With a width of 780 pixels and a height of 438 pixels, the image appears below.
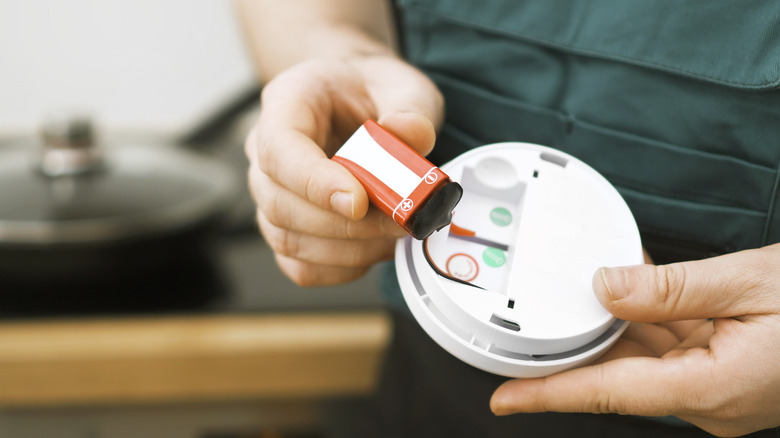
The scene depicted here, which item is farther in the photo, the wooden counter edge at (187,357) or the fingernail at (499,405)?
the wooden counter edge at (187,357)

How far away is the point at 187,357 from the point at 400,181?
0.54m

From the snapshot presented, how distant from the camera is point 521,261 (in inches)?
15.7

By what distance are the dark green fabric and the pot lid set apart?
418 mm

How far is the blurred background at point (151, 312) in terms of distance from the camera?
0.73 m

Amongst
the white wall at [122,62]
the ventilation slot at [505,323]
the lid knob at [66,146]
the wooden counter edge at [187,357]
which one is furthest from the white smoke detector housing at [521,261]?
the white wall at [122,62]

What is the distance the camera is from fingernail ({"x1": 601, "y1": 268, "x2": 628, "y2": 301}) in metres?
0.36

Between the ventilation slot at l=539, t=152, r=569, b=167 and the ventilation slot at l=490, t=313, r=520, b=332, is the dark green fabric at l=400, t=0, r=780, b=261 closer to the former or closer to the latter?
the ventilation slot at l=539, t=152, r=569, b=167

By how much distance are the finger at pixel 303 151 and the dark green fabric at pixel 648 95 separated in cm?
15

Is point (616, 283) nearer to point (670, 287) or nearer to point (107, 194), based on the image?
point (670, 287)

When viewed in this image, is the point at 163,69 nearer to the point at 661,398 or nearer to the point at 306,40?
the point at 306,40

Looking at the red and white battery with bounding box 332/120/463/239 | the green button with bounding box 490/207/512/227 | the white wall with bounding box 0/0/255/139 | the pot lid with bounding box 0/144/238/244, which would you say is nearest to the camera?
the red and white battery with bounding box 332/120/463/239

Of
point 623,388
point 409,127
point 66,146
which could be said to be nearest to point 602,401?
point 623,388

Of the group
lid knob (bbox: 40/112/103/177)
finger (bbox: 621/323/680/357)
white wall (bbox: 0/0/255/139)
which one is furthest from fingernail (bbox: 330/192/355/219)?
→ white wall (bbox: 0/0/255/139)

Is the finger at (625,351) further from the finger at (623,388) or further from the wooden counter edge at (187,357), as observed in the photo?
the wooden counter edge at (187,357)
